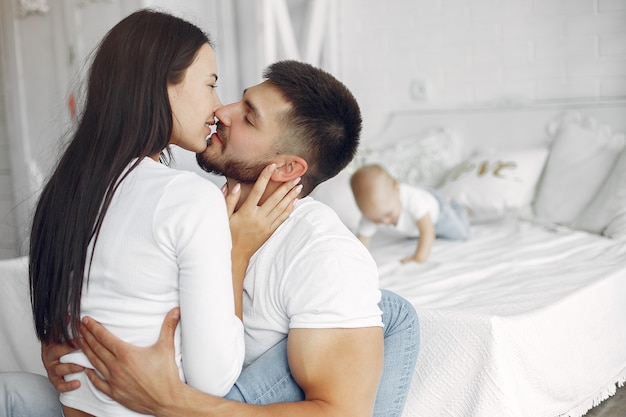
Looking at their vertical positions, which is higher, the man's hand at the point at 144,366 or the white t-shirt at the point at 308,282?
the white t-shirt at the point at 308,282

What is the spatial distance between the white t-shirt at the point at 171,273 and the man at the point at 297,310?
31 millimetres

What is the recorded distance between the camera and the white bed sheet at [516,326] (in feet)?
5.12

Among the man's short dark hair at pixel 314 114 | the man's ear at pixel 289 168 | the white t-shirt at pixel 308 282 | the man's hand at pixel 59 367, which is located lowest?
the man's hand at pixel 59 367

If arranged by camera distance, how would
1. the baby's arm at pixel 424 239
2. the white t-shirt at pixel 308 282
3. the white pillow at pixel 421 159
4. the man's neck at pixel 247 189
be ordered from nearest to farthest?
the white t-shirt at pixel 308 282, the man's neck at pixel 247 189, the baby's arm at pixel 424 239, the white pillow at pixel 421 159

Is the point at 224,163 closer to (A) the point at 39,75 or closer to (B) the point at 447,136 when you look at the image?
(B) the point at 447,136

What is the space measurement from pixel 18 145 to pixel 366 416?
12.4ft

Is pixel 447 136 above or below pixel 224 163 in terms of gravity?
below

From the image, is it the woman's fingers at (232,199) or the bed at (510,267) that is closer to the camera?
the woman's fingers at (232,199)

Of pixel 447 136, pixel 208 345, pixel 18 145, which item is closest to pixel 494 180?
pixel 447 136

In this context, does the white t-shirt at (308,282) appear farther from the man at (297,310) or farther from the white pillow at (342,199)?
the white pillow at (342,199)

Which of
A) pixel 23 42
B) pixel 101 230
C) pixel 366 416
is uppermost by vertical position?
pixel 23 42

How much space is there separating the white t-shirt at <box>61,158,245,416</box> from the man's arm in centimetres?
2

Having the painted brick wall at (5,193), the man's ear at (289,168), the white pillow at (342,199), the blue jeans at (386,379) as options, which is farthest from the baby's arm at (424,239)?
the painted brick wall at (5,193)

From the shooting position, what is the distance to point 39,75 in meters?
4.25
